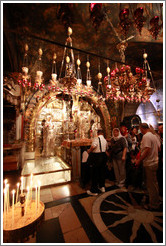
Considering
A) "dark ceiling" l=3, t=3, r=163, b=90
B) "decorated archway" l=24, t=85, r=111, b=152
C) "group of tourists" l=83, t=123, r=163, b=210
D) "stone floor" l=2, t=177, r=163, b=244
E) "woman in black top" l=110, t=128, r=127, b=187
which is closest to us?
"stone floor" l=2, t=177, r=163, b=244

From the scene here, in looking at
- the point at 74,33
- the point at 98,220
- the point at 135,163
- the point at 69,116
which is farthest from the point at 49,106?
the point at 98,220

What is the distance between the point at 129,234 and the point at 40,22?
6607 millimetres

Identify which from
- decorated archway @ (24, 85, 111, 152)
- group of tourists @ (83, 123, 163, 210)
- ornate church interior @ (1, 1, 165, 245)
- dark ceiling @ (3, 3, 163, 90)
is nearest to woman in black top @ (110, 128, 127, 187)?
group of tourists @ (83, 123, 163, 210)

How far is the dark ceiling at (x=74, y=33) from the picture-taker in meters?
3.47

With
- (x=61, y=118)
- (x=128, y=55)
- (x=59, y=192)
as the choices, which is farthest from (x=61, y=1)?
(x=61, y=118)

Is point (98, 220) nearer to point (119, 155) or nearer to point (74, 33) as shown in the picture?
point (119, 155)

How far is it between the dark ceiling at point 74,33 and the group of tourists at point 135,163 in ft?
6.27

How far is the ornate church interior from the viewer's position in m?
1.85

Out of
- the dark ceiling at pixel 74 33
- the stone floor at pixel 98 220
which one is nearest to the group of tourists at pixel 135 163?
the stone floor at pixel 98 220

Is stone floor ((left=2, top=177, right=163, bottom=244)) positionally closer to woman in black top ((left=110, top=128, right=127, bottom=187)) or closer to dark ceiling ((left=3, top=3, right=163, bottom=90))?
woman in black top ((left=110, top=128, right=127, bottom=187))

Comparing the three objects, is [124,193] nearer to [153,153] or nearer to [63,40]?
[153,153]

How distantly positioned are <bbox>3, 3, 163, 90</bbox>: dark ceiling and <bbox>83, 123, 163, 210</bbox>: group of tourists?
191 cm

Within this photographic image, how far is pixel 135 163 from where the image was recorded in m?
3.28

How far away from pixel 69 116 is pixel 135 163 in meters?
6.33
